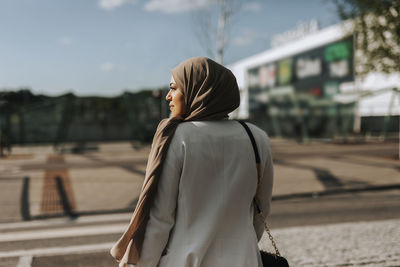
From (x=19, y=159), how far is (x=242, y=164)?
13.4 m

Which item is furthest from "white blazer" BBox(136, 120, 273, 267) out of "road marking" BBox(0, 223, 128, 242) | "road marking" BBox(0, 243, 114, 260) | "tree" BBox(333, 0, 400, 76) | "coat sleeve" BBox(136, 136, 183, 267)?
"tree" BBox(333, 0, 400, 76)

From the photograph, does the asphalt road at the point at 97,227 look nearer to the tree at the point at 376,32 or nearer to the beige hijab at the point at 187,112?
the beige hijab at the point at 187,112

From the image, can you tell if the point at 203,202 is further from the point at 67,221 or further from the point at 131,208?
the point at 131,208

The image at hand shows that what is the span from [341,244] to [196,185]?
3.54 m

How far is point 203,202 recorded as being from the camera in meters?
1.64

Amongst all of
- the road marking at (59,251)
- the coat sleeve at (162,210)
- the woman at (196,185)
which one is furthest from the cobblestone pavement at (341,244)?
the coat sleeve at (162,210)

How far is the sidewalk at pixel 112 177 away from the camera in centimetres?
733

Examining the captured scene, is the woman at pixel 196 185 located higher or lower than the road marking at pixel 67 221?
higher

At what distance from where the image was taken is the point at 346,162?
1207 centimetres

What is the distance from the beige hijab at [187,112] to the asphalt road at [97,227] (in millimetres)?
2849

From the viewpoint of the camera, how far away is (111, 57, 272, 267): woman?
→ 1.58m

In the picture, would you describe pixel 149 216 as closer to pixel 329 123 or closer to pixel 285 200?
pixel 285 200

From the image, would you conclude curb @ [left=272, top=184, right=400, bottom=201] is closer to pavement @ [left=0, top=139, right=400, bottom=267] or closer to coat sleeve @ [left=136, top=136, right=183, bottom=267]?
pavement @ [left=0, top=139, right=400, bottom=267]

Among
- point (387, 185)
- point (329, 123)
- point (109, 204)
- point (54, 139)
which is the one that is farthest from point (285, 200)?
point (329, 123)
